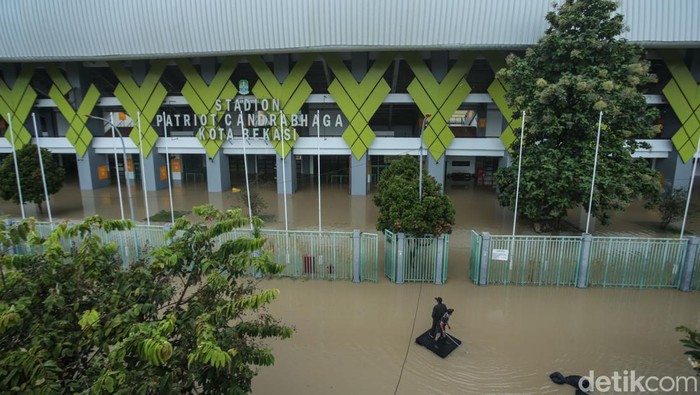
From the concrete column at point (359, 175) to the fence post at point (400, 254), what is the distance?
43.1ft

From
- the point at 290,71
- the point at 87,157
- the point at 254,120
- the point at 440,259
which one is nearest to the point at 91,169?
the point at 87,157

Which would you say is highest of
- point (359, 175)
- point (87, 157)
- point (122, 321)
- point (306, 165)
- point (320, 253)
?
point (87, 157)

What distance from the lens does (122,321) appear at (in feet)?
11.7

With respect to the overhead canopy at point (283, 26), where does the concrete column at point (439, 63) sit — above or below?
below

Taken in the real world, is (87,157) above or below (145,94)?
below

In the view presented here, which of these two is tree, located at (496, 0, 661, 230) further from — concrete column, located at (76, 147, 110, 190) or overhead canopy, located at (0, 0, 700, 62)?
concrete column, located at (76, 147, 110, 190)

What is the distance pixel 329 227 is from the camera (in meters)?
17.4

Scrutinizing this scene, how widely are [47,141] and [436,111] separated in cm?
2563

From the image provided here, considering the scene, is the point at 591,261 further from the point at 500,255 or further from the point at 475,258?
the point at 475,258

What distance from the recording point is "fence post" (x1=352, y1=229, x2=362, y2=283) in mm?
10992

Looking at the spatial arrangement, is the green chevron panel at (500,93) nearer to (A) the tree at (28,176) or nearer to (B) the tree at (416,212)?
(B) the tree at (416,212)

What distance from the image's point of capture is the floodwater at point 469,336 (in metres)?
7.12

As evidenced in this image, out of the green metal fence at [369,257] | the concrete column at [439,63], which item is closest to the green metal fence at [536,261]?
the green metal fence at [369,257]

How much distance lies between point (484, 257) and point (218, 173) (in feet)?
61.5
